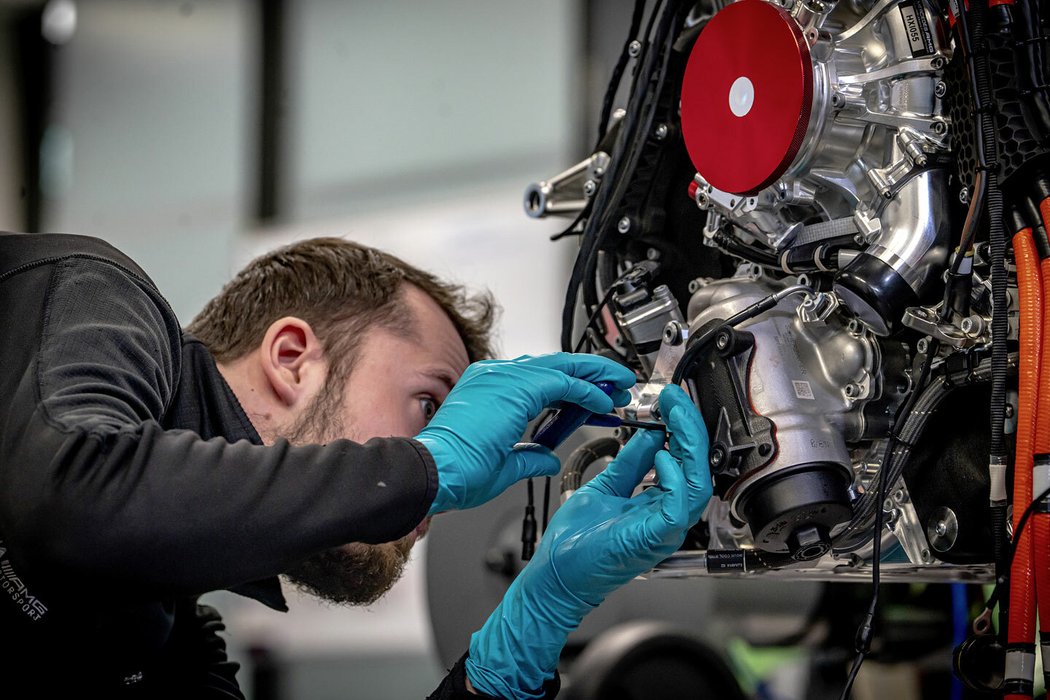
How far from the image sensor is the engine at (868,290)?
1.08 m

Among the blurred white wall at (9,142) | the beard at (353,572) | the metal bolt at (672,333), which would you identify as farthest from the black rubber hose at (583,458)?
the blurred white wall at (9,142)

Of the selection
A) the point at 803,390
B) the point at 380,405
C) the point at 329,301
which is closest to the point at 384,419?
the point at 380,405

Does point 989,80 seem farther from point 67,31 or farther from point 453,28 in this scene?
point 67,31

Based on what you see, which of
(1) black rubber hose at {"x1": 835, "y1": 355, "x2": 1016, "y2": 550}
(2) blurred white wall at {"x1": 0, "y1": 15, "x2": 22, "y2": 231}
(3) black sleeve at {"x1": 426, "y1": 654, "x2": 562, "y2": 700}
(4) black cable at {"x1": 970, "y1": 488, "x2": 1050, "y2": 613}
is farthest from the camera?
(2) blurred white wall at {"x1": 0, "y1": 15, "x2": 22, "y2": 231}

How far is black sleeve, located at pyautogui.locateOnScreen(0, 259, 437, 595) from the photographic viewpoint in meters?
1.01

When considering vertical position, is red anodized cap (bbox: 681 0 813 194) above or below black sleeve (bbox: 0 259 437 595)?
above

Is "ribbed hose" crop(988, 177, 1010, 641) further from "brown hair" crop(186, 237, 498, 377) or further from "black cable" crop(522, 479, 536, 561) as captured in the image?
"brown hair" crop(186, 237, 498, 377)

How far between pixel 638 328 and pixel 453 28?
3.60 metres

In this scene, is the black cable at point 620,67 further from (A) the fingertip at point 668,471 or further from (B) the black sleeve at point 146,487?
(B) the black sleeve at point 146,487

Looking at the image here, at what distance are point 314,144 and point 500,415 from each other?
14.0ft

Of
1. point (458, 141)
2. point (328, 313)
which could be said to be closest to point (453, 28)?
point (458, 141)

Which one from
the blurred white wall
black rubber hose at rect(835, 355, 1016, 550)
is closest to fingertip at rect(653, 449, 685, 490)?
black rubber hose at rect(835, 355, 1016, 550)

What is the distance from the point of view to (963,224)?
1.16 metres

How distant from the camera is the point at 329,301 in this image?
5.51 ft
